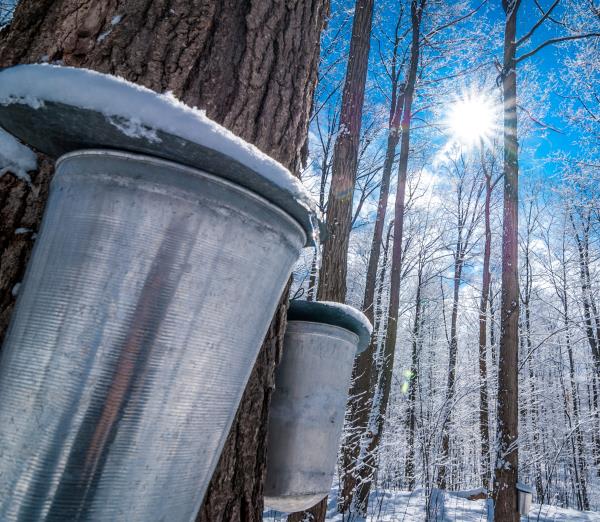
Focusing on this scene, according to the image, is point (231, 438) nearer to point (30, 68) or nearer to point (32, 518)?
point (32, 518)

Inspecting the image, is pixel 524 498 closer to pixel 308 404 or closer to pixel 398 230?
pixel 398 230

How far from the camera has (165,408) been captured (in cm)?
60

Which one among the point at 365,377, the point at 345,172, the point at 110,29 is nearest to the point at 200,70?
the point at 110,29

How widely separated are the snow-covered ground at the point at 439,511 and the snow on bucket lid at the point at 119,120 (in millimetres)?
8085

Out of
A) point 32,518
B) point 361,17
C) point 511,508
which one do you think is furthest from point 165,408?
point 511,508

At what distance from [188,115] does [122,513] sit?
0.62 meters

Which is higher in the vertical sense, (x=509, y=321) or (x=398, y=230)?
(x=398, y=230)

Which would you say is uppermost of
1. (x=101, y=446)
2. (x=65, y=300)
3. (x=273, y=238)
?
(x=273, y=238)

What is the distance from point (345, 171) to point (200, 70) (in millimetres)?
3857

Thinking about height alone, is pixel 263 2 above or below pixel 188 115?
above

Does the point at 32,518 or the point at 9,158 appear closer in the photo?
the point at 32,518

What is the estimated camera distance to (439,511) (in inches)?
332

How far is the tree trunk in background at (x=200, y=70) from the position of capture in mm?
901

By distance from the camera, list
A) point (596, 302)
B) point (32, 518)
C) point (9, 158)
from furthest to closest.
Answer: point (596, 302) < point (9, 158) < point (32, 518)
